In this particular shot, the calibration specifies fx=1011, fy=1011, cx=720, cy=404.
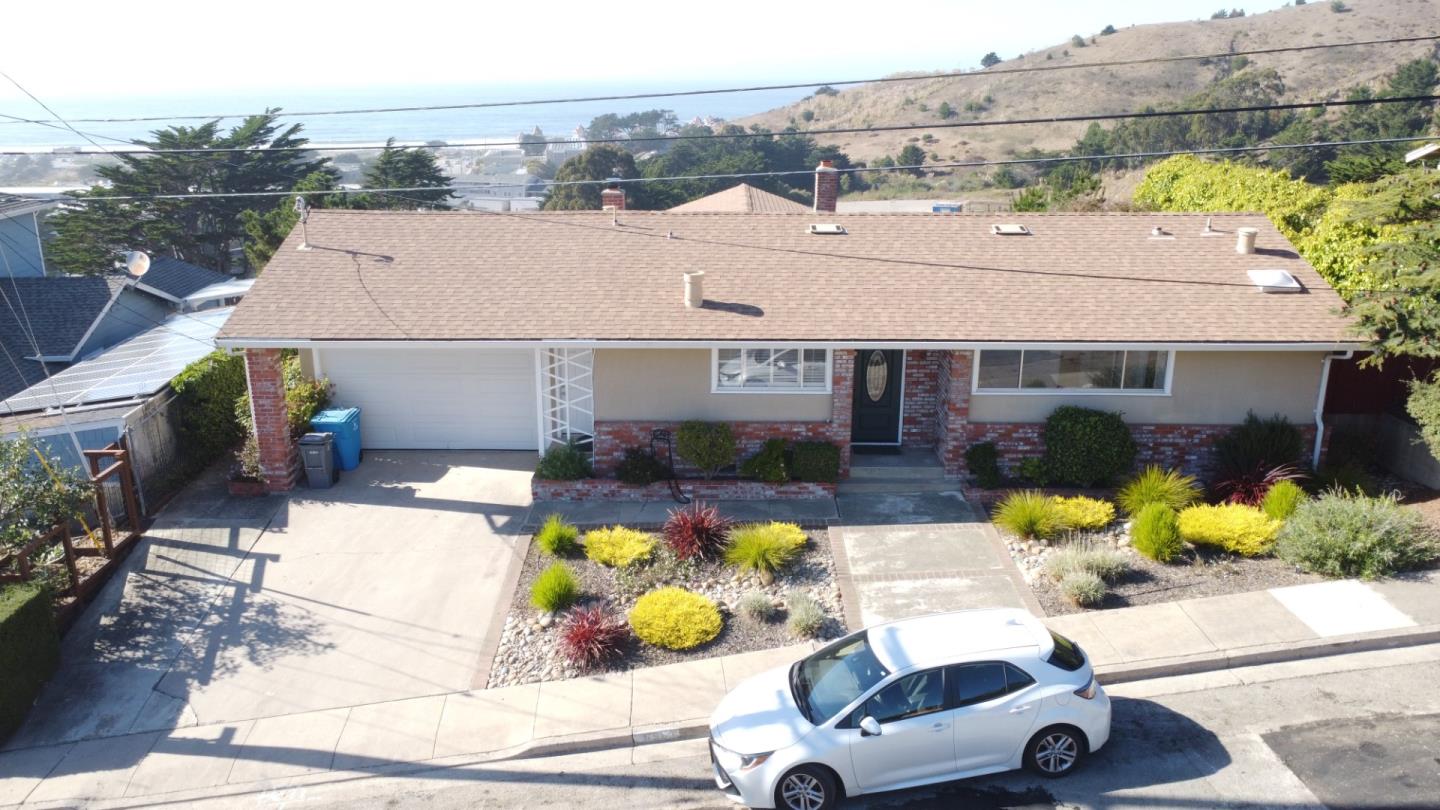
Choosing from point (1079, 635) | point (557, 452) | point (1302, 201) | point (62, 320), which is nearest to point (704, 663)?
point (1079, 635)

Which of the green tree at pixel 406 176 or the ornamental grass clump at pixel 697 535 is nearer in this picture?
the ornamental grass clump at pixel 697 535

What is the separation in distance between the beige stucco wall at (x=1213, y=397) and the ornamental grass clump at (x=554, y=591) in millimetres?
6684

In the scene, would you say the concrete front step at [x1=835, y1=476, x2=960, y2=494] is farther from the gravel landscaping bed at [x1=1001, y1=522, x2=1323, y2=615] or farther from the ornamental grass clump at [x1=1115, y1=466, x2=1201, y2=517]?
the ornamental grass clump at [x1=1115, y1=466, x2=1201, y2=517]

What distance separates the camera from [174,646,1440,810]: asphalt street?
28.1 ft

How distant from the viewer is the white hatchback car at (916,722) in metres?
8.37

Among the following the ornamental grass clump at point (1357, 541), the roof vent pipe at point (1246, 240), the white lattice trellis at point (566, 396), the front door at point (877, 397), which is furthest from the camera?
the roof vent pipe at point (1246, 240)

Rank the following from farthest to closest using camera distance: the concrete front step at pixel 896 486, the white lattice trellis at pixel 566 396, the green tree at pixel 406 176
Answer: the green tree at pixel 406 176 < the white lattice trellis at pixel 566 396 < the concrete front step at pixel 896 486

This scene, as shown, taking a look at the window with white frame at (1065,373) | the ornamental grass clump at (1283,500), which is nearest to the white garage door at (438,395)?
the window with white frame at (1065,373)

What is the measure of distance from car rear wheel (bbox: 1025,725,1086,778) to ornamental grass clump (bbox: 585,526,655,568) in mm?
5766

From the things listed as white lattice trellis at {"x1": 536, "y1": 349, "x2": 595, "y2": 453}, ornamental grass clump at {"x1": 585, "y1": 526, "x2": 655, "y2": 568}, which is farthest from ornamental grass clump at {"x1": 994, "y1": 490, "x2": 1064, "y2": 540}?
white lattice trellis at {"x1": 536, "y1": 349, "x2": 595, "y2": 453}

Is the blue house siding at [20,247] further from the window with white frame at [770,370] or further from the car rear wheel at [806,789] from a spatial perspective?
the car rear wheel at [806,789]

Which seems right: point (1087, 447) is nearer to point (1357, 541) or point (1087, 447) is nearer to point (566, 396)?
point (1357, 541)

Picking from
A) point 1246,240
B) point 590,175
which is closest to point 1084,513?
point 1246,240

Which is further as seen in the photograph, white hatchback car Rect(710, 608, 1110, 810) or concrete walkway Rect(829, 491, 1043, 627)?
concrete walkway Rect(829, 491, 1043, 627)
